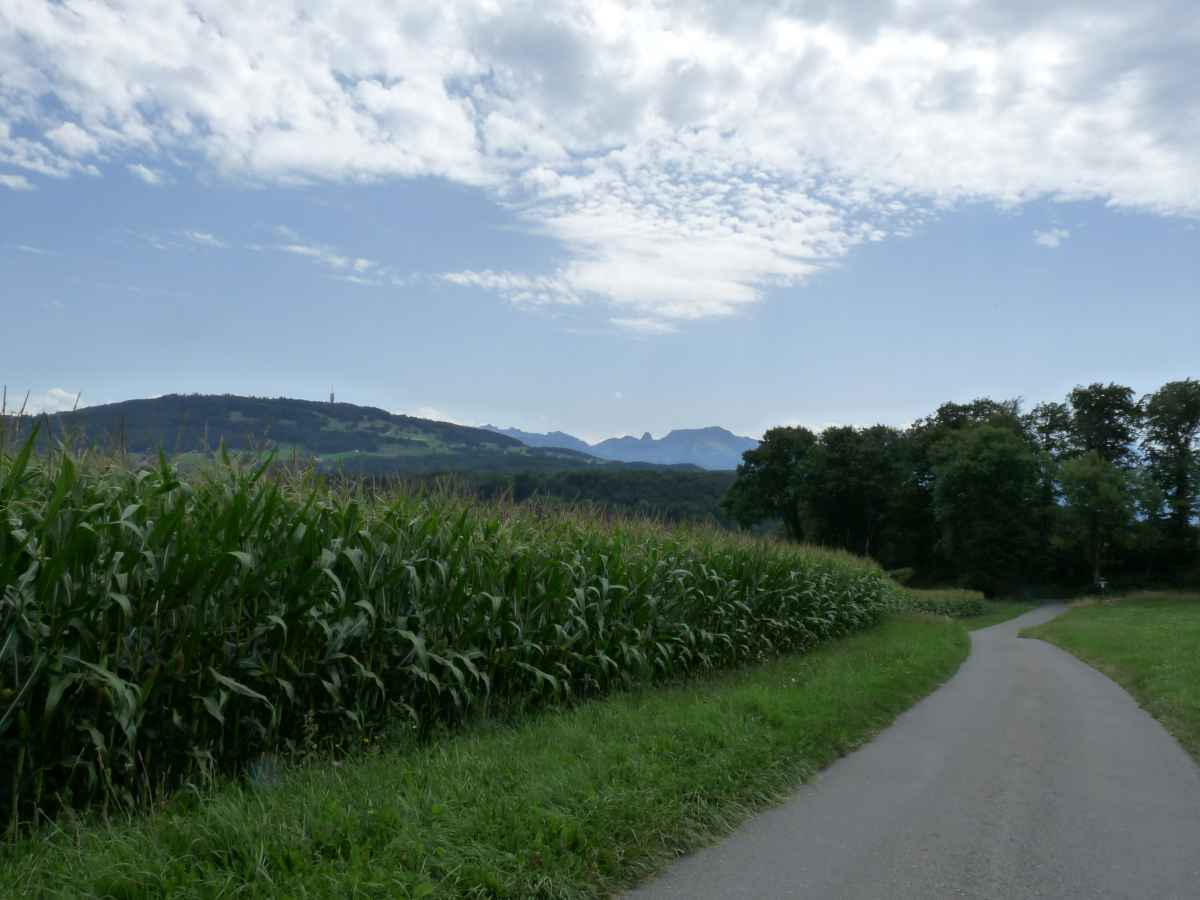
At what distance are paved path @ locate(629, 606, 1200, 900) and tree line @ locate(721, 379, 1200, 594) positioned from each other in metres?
63.0

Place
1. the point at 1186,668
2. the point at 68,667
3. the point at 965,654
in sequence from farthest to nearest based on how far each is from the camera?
1. the point at 965,654
2. the point at 1186,668
3. the point at 68,667

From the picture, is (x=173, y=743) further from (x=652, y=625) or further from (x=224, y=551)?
(x=652, y=625)

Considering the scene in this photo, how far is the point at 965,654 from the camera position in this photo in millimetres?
19875

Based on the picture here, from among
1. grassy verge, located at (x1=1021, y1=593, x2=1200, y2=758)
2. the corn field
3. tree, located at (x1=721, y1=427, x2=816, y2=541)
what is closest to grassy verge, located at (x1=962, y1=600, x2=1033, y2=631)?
tree, located at (x1=721, y1=427, x2=816, y2=541)

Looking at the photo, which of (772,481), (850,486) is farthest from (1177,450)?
(772,481)

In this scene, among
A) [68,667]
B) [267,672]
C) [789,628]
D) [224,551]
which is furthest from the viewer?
[789,628]

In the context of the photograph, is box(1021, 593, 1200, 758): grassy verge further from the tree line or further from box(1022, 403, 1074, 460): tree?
box(1022, 403, 1074, 460): tree

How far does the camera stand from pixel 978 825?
5.66m

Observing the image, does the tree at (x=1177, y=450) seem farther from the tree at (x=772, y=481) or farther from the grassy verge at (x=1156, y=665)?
the grassy verge at (x=1156, y=665)

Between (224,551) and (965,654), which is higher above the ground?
(224,551)

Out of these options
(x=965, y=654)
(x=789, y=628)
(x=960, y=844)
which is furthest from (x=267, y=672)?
(x=965, y=654)

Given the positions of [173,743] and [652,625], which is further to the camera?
[652,625]

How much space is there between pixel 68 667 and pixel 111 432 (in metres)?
1.86

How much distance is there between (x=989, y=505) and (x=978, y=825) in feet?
224
